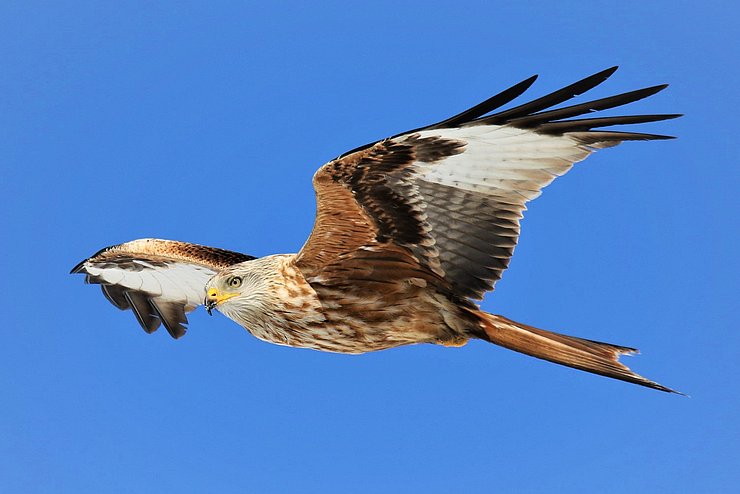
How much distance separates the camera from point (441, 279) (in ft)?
26.1

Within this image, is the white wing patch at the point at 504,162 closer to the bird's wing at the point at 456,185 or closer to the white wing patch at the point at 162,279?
the bird's wing at the point at 456,185

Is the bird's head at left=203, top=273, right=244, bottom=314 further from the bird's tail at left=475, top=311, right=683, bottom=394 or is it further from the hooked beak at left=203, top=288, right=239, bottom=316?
the bird's tail at left=475, top=311, right=683, bottom=394

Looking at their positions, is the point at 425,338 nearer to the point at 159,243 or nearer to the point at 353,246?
the point at 353,246

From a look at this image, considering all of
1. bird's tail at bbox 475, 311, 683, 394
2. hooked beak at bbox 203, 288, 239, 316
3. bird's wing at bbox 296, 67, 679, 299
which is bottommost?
bird's tail at bbox 475, 311, 683, 394

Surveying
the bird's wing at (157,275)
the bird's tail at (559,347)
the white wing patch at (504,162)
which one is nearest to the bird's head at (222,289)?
the bird's wing at (157,275)

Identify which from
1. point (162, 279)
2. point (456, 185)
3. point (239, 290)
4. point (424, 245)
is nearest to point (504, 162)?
point (456, 185)

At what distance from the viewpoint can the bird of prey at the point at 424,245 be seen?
720 cm

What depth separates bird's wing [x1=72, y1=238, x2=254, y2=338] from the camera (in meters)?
10.3

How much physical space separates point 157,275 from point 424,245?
4.10 meters

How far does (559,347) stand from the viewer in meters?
7.63

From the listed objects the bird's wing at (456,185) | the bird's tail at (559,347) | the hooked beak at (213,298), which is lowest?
the bird's tail at (559,347)

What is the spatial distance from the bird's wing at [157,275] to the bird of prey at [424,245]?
6.54 feet

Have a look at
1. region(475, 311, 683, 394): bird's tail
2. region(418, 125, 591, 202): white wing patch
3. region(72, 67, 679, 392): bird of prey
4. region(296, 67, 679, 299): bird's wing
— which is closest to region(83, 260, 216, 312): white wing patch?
region(72, 67, 679, 392): bird of prey

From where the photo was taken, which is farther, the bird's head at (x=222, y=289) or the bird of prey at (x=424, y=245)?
the bird's head at (x=222, y=289)
